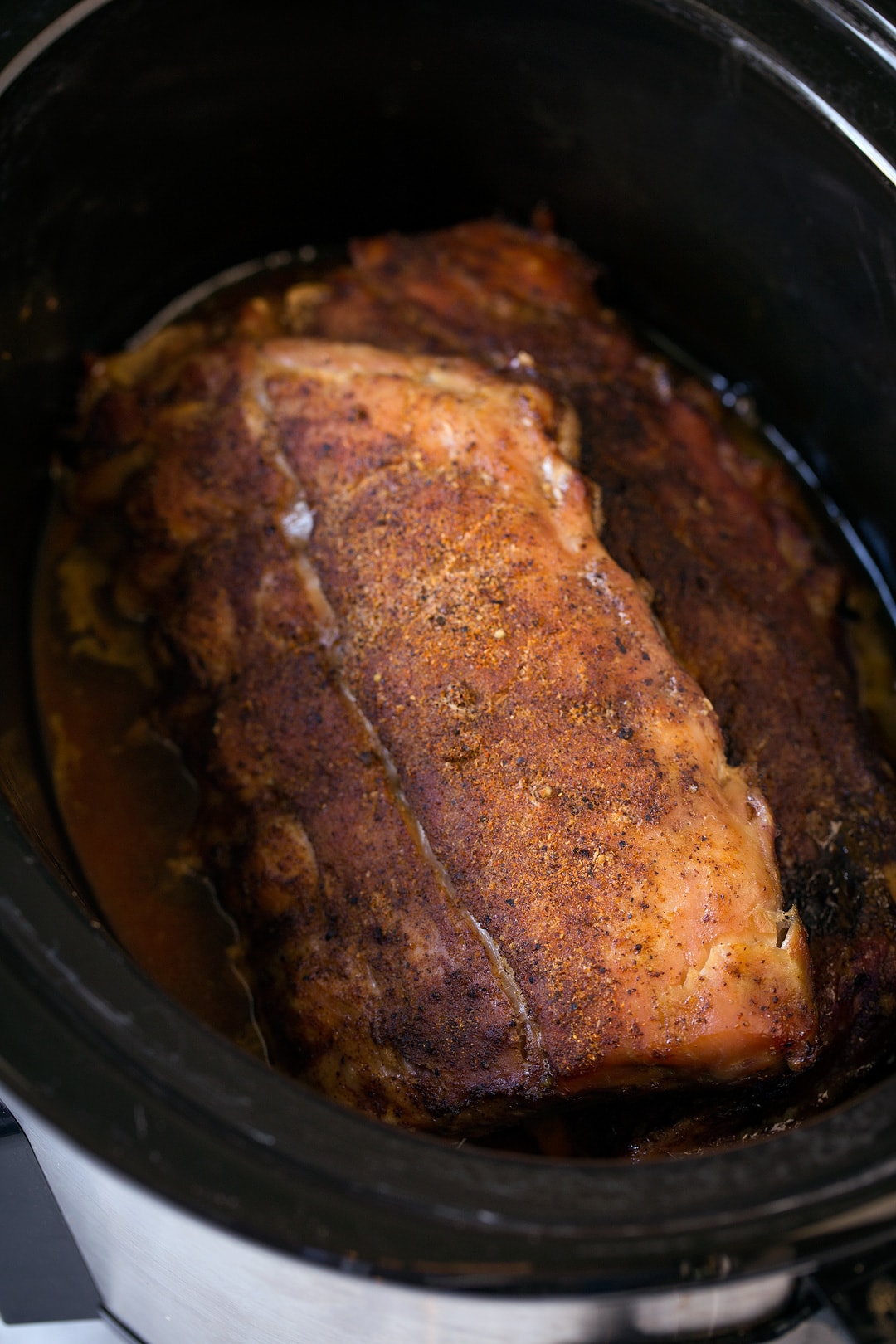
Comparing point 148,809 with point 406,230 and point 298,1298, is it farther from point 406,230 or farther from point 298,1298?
point 406,230

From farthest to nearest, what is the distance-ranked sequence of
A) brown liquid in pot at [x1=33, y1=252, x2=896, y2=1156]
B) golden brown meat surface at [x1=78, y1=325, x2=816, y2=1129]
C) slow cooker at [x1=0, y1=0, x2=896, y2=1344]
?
brown liquid in pot at [x1=33, y1=252, x2=896, y2=1156] < golden brown meat surface at [x1=78, y1=325, x2=816, y2=1129] < slow cooker at [x1=0, y1=0, x2=896, y2=1344]

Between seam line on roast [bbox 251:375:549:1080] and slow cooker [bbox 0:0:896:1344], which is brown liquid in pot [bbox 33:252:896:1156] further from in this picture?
seam line on roast [bbox 251:375:549:1080]

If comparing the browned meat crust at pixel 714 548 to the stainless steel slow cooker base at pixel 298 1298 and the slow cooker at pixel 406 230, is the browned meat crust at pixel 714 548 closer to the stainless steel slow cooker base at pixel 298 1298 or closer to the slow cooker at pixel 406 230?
the slow cooker at pixel 406 230

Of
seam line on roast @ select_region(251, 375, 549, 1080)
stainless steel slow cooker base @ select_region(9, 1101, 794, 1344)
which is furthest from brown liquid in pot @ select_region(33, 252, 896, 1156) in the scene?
stainless steel slow cooker base @ select_region(9, 1101, 794, 1344)

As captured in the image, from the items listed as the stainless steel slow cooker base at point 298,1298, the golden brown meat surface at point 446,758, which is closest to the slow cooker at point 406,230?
the stainless steel slow cooker base at point 298,1298

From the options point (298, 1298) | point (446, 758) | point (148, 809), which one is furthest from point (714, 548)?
point (298, 1298)

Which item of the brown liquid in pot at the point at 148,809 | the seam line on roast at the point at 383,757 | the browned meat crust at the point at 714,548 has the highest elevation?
the browned meat crust at the point at 714,548
